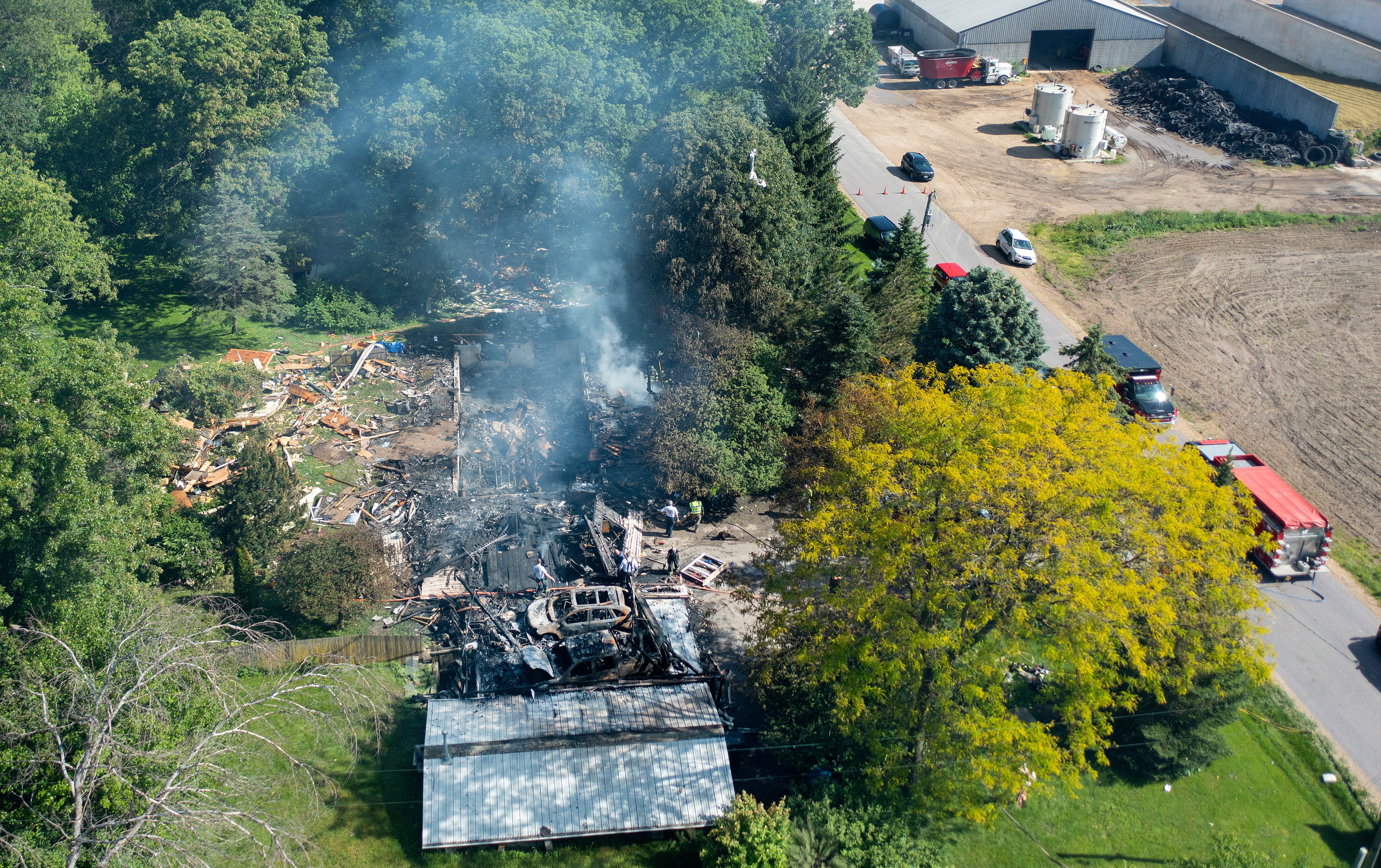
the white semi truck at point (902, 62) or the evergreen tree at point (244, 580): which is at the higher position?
the white semi truck at point (902, 62)

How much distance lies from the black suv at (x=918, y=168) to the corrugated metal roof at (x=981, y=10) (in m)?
17.0

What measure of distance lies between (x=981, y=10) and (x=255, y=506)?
187 feet

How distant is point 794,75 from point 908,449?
29359 millimetres

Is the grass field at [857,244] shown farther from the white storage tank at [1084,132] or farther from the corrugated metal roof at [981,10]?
the corrugated metal roof at [981,10]

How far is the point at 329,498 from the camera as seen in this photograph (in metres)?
28.7

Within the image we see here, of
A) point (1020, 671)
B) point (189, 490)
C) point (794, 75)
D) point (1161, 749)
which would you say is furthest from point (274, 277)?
point (1161, 749)

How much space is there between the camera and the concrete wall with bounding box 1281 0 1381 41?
52.8 m

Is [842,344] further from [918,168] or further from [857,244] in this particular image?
[918,168]

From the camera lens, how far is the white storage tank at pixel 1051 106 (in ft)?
172

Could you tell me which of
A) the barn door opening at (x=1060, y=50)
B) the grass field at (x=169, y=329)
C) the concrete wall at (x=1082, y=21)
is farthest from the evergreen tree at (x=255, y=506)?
the barn door opening at (x=1060, y=50)

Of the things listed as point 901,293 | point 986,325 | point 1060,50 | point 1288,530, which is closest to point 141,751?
point 901,293

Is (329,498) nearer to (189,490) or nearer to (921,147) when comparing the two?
(189,490)

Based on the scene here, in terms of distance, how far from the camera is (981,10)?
6225 centimetres

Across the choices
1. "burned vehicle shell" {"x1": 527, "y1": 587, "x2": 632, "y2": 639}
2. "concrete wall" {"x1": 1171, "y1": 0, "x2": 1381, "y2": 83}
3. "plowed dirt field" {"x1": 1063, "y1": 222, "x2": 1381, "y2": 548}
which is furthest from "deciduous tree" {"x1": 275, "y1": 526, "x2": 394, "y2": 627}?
"concrete wall" {"x1": 1171, "y1": 0, "x2": 1381, "y2": 83}
